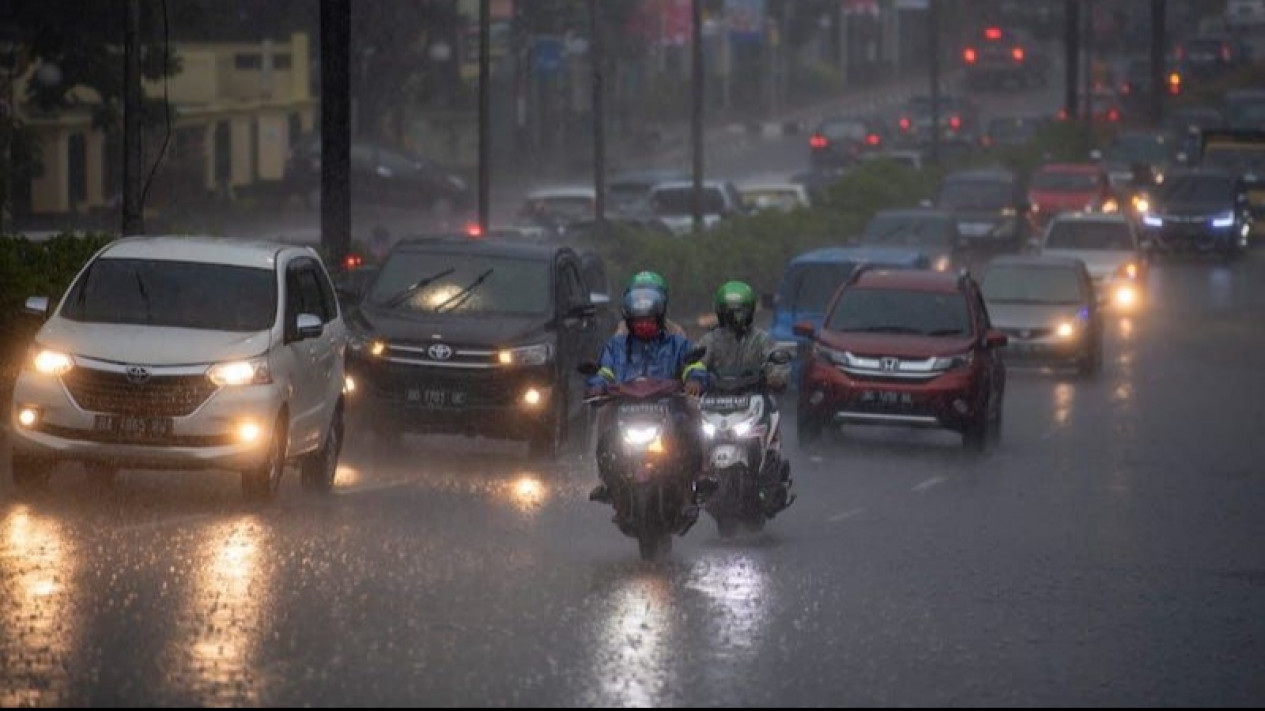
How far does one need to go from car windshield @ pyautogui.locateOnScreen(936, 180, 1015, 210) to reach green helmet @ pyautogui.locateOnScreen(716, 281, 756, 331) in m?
38.7

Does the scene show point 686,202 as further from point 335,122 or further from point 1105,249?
point 335,122

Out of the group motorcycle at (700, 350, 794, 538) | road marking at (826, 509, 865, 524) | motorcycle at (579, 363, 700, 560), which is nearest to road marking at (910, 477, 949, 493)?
road marking at (826, 509, 865, 524)

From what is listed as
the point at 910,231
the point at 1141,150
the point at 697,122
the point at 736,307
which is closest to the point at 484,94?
→ the point at 910,231

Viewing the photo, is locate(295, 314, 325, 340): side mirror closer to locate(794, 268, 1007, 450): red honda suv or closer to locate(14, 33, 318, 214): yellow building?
locate(794, 268, 1007, 450): red honda suv

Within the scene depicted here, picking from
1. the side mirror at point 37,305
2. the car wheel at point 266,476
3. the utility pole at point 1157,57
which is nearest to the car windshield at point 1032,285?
the car wheel at point 266,476

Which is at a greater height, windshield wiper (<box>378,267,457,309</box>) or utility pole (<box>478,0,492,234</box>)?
utility pole (<box>478,0,492,234</box>)

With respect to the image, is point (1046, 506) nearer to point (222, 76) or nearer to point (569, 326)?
point (569, 326)

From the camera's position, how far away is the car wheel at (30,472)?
1755cm

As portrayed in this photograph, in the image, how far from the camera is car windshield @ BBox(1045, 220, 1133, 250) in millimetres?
46312

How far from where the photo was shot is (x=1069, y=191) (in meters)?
61.2

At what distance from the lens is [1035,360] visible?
34.8 meters

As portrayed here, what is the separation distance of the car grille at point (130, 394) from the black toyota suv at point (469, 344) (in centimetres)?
495

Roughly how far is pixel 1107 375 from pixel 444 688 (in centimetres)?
2552

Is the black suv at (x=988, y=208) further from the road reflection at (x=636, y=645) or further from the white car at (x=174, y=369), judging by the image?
the road reflection at (x=636, y=645)
